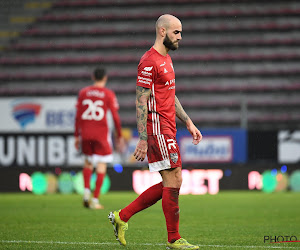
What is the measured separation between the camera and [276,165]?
39.4ft

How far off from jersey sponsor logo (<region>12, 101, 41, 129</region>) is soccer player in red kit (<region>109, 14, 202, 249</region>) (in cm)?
903

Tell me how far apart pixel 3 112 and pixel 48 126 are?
1.03 m

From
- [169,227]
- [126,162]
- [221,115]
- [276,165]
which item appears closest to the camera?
[169,227]

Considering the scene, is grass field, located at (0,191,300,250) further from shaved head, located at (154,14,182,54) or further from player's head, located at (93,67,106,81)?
player's head, located at (93,67,106,81)

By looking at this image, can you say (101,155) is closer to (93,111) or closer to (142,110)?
(93,111)

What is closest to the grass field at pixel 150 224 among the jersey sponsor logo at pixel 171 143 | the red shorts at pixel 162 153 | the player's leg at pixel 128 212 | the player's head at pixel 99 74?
the player's leg at pixel 128 212

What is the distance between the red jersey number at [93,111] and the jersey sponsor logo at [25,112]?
4.71 metres

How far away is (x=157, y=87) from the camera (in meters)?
4.67

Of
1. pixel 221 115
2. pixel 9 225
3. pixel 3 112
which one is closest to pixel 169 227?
pixel 9 225

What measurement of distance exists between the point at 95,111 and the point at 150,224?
272 cm

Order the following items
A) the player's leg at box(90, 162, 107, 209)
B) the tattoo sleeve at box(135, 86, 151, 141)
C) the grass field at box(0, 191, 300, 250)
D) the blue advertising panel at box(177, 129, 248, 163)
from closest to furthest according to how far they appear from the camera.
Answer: the tattoo sleeve at box(135, 86, 151, 141) < the grass field at box(0, 191, 300, 250) < the player's leg at box(90, 162, 107, 209) < the blue advertising panel at box(177, 129, 248, 163)

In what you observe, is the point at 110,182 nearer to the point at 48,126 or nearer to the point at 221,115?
the point at 48,126

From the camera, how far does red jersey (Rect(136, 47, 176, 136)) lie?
4.60 m

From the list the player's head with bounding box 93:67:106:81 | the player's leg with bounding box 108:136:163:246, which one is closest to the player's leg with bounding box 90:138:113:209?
the player's head with bounding box 93:67:106:81
